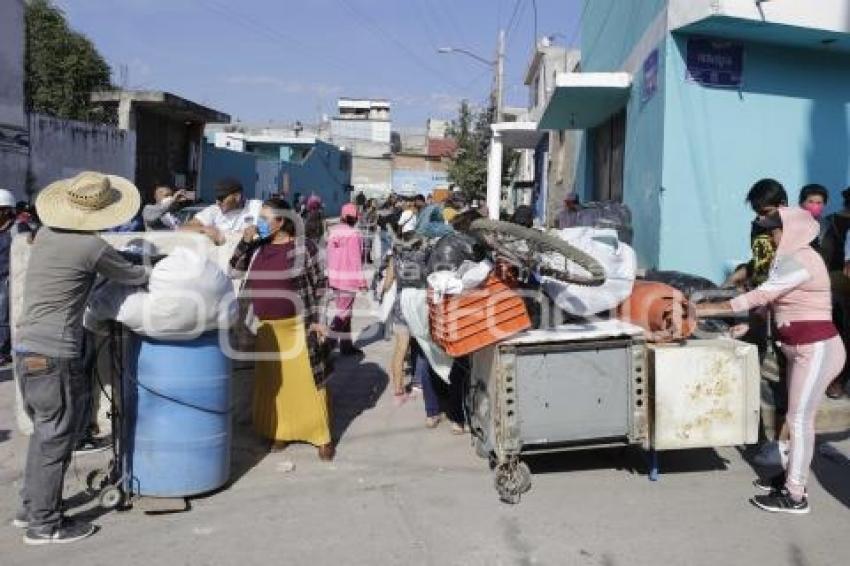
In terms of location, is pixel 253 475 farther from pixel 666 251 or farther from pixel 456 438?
pixel 666 251

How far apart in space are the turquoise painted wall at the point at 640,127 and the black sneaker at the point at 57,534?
6.50 m

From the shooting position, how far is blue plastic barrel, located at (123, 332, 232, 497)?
441 cm

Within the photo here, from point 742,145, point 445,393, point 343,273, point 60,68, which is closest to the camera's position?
point 445,393

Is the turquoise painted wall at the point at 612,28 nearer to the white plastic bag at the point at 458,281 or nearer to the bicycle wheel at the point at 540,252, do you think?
the bicycle wheel at the point at 540,252

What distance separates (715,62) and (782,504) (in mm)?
5531

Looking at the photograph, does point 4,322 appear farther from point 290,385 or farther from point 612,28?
point 612,28

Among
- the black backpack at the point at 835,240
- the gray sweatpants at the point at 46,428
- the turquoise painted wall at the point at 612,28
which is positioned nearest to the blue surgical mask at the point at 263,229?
the gray sweatpants at the point at 46,428

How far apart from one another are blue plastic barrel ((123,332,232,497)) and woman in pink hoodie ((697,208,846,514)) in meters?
3.03

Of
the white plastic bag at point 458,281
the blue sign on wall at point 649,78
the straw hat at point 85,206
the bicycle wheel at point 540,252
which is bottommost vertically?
the white plastic bag at point 458,281

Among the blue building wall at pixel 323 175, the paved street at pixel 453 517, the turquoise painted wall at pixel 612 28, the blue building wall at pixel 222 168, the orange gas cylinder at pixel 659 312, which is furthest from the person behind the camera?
the blue building wall at pixel 323 175

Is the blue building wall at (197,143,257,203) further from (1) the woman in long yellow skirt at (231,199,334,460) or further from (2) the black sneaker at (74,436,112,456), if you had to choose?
(1) the woman in long yellow skirt at (231,199,334,460)

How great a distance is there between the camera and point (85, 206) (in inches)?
163

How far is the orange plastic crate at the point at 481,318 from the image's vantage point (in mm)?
4559

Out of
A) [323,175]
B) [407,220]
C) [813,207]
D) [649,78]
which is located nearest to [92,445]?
[813,207]
